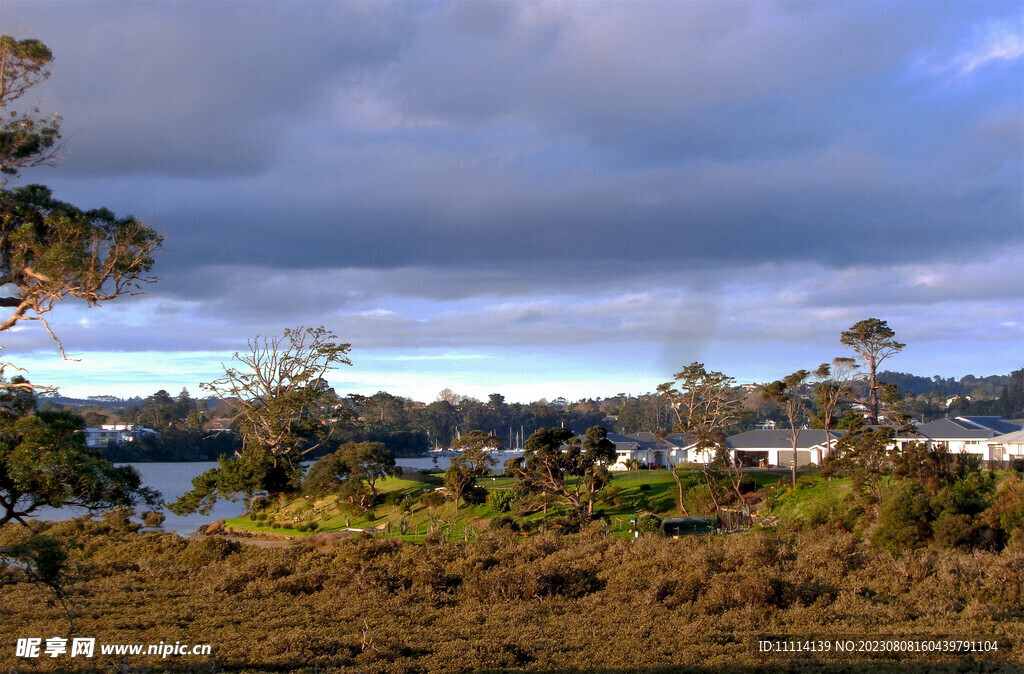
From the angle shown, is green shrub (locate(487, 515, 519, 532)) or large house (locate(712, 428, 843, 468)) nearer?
green shrub (locate(487, 515, 519, 532))

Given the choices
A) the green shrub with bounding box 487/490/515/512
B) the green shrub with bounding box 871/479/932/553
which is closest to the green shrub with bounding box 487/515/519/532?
the green shrub with bounding box 487/490/515/512

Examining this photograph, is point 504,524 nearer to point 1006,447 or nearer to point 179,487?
point 1006,447

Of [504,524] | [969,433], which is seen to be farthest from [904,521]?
[969,433]

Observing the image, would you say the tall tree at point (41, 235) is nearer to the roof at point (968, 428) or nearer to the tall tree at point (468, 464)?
the tall tree at point (468, 464)

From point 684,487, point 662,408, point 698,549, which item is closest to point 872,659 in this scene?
point 698,549

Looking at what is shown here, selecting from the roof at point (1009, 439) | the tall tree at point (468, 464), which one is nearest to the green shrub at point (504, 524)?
the tall tree at point (468, 464)

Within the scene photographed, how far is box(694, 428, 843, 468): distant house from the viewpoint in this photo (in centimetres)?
5962

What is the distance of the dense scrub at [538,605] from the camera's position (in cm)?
1276

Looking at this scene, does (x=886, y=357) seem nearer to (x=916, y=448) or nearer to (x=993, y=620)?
(x=916, y=448)

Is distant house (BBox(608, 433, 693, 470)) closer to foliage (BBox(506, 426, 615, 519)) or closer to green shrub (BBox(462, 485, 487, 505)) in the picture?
foliage (BBox(506, 426, 615, 519))

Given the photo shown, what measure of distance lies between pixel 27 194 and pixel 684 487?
135 feet

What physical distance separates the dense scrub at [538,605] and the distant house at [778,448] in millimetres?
36641

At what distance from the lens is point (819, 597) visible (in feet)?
54.3

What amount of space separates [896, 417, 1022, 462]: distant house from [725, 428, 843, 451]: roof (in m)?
6.55
